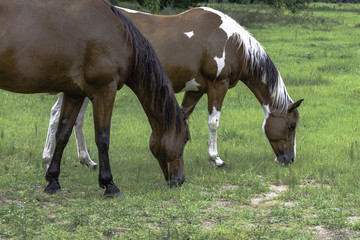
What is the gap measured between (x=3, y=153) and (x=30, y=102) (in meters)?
4.06

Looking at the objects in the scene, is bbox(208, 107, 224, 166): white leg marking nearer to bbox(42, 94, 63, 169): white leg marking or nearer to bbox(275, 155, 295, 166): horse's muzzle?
bbox(275, 155, 295, 166): horse's muzzle

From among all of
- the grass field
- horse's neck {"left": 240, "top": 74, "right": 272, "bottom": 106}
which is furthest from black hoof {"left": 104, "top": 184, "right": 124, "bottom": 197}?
horse's neck {"left": 240, "top": 74, "right": 272, "bottom": 106}

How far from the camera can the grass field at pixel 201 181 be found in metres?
5.15

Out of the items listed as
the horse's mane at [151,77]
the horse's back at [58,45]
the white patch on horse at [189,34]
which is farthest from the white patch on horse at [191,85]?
the horse's back at [58,45]

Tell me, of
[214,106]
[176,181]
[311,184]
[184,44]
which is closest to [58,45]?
[176,181]

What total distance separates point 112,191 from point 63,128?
953 mm

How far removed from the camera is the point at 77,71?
599 cm

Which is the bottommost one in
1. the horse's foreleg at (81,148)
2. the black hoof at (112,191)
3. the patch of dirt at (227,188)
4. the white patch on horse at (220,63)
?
the horse's foreleg at (81,148)

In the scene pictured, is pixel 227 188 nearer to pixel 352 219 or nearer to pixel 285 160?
pixel 285 160

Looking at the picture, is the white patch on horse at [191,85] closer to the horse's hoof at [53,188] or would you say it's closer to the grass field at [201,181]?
the grass field at [201,181]

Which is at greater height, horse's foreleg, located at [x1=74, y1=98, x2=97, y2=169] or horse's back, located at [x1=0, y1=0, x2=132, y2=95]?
horse's back, located at [x1=0, y1=0, x2=132, y2=95]

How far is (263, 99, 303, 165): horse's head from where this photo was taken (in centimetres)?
799

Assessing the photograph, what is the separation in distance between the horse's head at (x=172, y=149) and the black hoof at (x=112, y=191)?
2.14ft

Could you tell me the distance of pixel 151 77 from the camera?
631 centimetres
